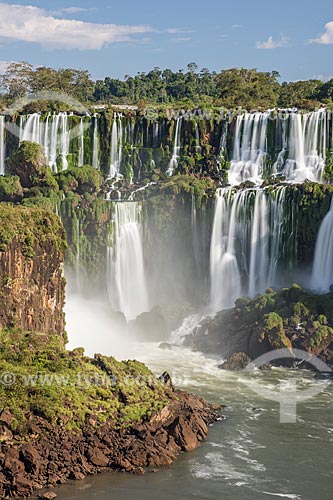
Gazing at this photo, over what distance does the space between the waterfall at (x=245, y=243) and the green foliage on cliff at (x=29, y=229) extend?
46.6 ft

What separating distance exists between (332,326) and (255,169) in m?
16.4

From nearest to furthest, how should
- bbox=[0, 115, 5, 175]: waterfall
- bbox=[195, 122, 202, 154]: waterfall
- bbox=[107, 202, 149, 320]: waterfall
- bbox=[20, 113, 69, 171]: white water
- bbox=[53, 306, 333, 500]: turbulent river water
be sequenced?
bbox=[53, 306, 333, 500]: turbulent river water, bbox=[107, 202, 149, 320]: waterfall, bbox=[195, 122, 202, 154]: waterfall, bbox=[20, 113, 69, 171]: white water, bbox=[0, 115, 5, 175]: waterfall

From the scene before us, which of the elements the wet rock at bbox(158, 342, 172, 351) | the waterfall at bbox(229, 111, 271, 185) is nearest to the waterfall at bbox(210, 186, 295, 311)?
the waterfall at bbox(229, 111, 271, 185)

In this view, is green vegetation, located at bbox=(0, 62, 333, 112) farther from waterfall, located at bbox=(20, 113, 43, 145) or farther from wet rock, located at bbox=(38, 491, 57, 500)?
wet rock, located at bbox=(38, 491, 57, 500)

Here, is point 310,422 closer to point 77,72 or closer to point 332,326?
point 332,326

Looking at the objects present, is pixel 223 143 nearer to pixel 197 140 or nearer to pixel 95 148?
pixel 197 140

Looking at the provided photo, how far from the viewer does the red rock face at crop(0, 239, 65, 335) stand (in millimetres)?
29719

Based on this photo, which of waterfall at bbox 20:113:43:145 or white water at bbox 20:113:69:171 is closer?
white water at bbox 20:113:69:171

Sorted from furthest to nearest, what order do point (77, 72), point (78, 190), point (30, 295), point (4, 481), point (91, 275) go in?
point (77, 72)
point (78, 190)
point (91, 275)
point (30, 295)
point (4, 481)

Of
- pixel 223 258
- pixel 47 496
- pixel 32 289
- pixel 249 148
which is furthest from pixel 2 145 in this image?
pixel 47 496

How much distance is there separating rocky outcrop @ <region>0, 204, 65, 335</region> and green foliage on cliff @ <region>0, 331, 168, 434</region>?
2.55 meters

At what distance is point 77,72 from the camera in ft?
246

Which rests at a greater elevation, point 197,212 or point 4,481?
point 197,212

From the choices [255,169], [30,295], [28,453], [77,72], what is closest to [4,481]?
[28,453]
